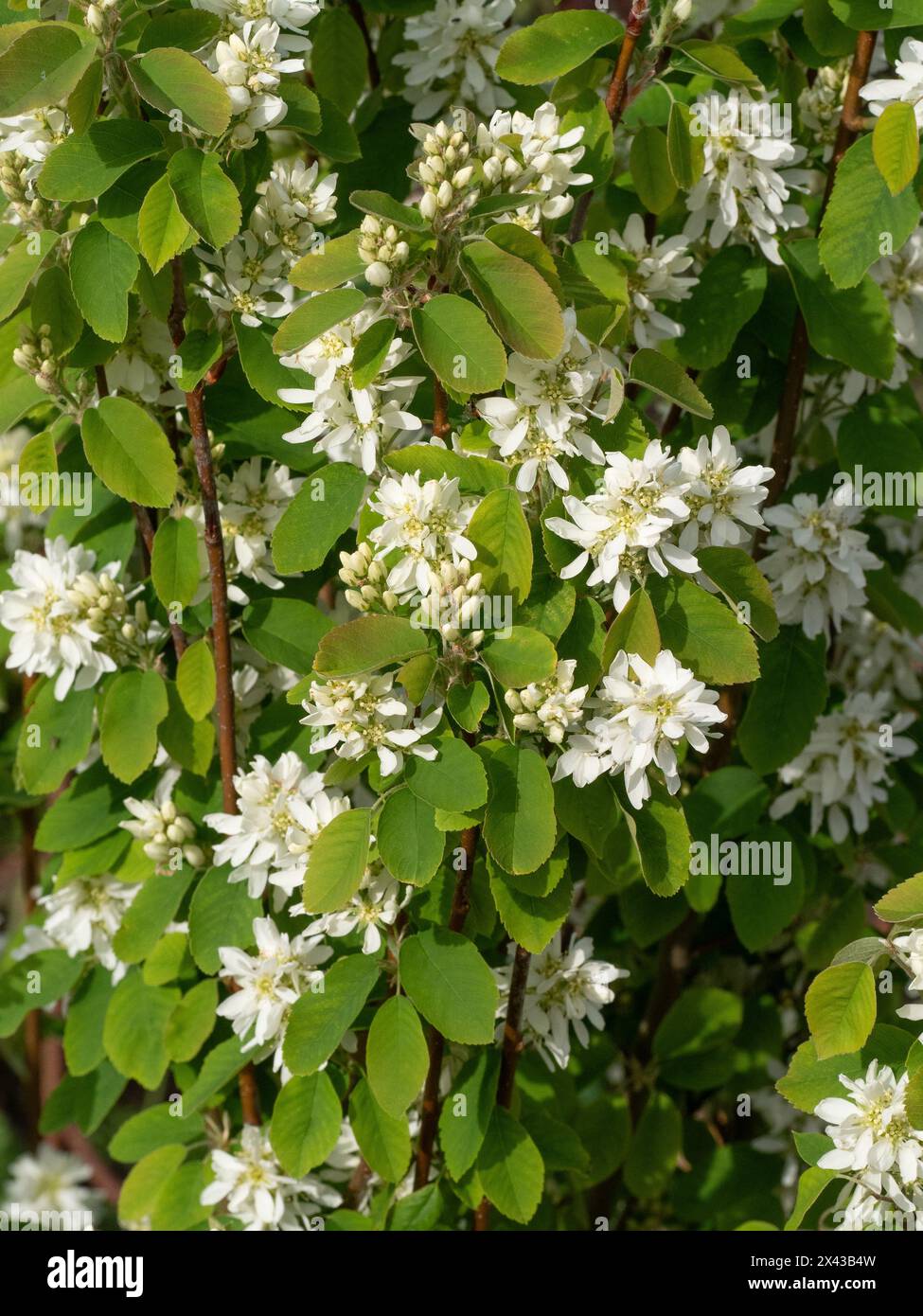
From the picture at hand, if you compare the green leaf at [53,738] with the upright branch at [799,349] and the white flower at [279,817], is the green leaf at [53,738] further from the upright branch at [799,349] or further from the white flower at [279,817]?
the upright branch at [799,349]

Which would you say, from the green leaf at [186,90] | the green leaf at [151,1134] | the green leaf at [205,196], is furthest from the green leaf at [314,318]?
the green leaf at [151,1134]

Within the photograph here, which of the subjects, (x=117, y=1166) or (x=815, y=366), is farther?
(x=117, y=1166)

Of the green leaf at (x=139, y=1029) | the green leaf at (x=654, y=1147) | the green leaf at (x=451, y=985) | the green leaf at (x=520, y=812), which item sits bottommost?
the green leaf at (x=654, y=1147)

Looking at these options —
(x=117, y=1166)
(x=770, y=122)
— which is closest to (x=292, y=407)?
(x=770, y=122)

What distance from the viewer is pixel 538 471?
1.69m

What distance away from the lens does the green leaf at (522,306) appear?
155 centimetres

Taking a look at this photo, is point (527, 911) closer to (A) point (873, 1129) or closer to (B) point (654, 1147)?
(A) point (873, 1129)

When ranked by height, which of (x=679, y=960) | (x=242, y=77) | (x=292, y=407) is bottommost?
(x=679, y=960)

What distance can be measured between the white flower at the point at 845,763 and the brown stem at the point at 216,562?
3.08 ft

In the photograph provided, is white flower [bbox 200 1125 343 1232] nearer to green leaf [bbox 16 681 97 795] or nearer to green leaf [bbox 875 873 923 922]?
green leaf [bbox 16 681 97 795]

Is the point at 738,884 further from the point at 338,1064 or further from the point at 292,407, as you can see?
the point at 292,407

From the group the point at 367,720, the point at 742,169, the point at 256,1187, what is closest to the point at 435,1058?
the point at 256,1187

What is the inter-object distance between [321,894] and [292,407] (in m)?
0.64

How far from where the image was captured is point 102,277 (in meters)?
1.73
